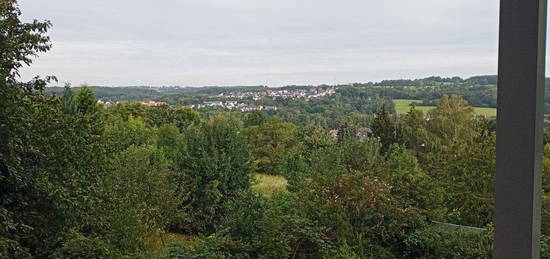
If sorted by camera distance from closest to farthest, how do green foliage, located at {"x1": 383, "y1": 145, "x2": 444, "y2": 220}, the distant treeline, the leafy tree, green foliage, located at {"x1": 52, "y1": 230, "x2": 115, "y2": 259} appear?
green foliage, located at {"x1": 52, "y1": 230, "x2": 115, "y2": 259}
green foliage, located at {"x1": 383, "y1": 145, "x2": 444, "y2": 220}
the distant treeline
the leafy tree

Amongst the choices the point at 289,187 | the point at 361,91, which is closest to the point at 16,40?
the point at 289,187

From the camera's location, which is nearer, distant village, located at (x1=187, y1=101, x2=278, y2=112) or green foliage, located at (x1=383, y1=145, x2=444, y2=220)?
green foliage, located at (x1=383, y1=145, x2=444, y2=220)

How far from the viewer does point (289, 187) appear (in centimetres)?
466

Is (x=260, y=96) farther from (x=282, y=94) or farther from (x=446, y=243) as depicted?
(x=446, y=243)

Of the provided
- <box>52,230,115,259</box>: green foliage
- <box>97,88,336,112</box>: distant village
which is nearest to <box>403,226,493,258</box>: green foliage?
<box>52,230,115,259</box>: green foliage

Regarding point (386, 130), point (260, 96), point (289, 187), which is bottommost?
point (289, 187)

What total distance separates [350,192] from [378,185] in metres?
0.27

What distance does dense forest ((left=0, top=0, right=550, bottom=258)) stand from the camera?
10.2ft

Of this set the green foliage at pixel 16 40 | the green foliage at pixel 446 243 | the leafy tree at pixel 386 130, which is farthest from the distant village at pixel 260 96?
the green foliage at pixel 16 40

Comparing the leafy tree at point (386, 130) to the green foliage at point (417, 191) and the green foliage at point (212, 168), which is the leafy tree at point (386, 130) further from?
the green foliage at point (212, 168)

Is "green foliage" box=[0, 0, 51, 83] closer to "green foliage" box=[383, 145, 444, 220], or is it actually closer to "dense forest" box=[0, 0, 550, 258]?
"dense forest" box=[0, 0, 550, 258]

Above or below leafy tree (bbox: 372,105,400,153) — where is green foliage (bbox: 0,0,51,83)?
above

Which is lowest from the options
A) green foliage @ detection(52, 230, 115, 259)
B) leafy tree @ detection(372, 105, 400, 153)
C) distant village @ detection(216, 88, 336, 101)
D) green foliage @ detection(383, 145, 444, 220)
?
green foliage @ detection(52, 230, 115, 259)

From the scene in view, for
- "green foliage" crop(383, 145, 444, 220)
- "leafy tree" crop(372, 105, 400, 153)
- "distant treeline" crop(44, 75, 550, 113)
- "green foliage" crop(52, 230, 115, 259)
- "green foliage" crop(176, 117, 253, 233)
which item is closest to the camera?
"green foliage" crop(52, 230, 115, 259)
